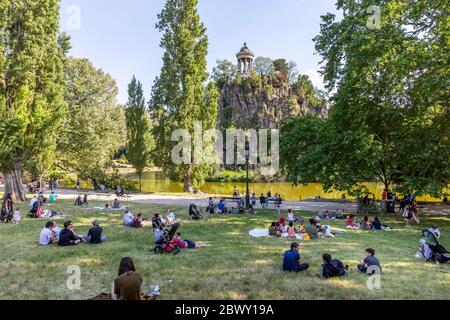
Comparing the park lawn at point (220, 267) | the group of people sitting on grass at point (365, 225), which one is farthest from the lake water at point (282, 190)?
the park lawn at point (220, 267)

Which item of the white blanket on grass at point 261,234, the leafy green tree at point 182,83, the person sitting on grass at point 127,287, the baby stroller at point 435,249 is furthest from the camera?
the leafy green tree at point 182,83

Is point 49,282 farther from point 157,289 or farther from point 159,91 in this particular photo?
point 159,91

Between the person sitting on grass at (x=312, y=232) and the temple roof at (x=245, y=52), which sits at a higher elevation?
the temple roof at (x=245, y=52)

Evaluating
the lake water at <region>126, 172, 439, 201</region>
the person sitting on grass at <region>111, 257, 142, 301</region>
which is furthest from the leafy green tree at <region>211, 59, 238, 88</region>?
the person sitting on grass at <region>111, 257, 142, 301</region>

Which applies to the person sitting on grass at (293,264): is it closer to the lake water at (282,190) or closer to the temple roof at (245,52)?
the lake water at (282,190)

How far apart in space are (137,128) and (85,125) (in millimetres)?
8391

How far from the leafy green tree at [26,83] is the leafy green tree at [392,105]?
18523 mm

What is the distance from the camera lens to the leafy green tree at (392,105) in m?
16.8

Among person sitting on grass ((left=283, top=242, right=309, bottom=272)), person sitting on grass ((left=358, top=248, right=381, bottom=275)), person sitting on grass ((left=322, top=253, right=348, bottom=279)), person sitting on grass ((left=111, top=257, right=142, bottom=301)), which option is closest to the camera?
person sitting on grass ((left=111, top=257, right=142, bottom=301))

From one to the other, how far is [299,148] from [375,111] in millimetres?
5229

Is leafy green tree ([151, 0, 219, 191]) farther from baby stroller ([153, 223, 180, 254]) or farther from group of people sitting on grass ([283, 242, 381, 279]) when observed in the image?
group of people sitting on grass ([283, 242, 381, 279])

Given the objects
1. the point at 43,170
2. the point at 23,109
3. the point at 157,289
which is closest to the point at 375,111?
the point at 157,289

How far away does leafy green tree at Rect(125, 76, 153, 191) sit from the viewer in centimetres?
4278

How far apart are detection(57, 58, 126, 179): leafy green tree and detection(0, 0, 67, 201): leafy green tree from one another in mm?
8070
